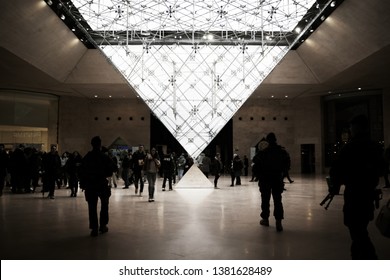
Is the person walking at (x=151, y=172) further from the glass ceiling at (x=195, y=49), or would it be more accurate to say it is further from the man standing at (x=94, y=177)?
the glass ceiling at (x=195, y=49)

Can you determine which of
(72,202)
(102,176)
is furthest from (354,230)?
(72,202)

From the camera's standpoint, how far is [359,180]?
118 inches

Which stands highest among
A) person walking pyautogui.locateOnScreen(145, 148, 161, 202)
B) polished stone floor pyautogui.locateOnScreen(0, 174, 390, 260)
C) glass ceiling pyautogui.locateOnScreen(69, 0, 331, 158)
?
glass ceiling pyautogui.locateOnScreen(69, 0, 331, 158)

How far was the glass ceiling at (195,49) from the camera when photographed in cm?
1412

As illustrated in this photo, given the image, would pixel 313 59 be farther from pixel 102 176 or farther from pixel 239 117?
pixel 102 176

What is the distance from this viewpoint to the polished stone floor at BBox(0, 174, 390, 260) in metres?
3.77

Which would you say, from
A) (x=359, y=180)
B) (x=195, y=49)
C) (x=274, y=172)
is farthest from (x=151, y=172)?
(x=195, y=49)

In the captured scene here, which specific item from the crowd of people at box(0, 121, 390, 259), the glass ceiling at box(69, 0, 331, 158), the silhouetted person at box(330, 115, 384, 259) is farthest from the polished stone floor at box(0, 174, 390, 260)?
the glass ceiling at box(69, 0, 331, 158)

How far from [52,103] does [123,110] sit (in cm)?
470

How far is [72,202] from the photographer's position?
28.3ft

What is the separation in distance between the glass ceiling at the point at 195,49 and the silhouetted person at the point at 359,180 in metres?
10.5

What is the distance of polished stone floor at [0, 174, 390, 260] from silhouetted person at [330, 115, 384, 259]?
2.48ft

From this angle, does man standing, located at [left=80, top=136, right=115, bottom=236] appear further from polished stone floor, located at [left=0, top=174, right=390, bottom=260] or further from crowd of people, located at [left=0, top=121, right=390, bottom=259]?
polished stone floor, located at [left=0, top=174, right=390, bottom=260]

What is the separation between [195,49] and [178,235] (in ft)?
39.4
